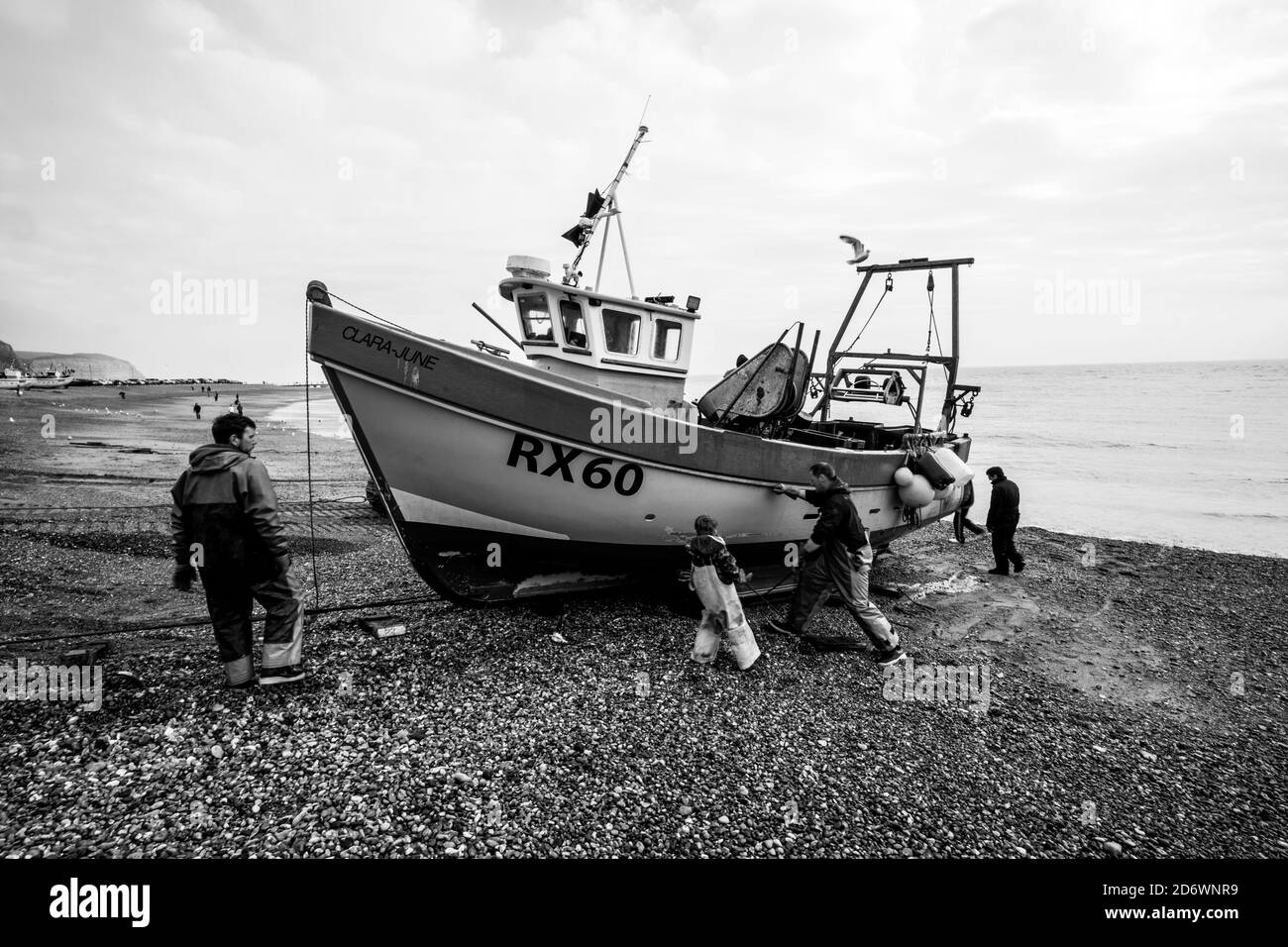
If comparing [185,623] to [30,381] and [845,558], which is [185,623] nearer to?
[845,558]

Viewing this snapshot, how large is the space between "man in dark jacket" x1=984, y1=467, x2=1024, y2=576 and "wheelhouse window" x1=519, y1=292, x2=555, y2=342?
691cm

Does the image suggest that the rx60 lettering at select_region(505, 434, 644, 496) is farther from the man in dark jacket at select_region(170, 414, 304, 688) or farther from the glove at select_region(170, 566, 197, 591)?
the glove at select_region(170, 566, 197, 591)

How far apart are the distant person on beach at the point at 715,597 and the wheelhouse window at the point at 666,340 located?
3.18 metres

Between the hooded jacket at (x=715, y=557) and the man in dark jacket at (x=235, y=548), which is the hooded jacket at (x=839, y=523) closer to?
the hooded jacket at (x=715, y=557)

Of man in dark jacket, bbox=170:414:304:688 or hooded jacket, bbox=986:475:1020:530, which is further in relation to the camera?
hooded jacket, bbox=986:475:1020:530

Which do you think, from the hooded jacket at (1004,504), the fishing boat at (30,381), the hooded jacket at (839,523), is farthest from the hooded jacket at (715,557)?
the fishing boat at (30,381)

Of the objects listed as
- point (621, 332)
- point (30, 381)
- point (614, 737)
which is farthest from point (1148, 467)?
point (30, 381)

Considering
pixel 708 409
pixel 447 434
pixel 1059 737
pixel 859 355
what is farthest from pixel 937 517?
pixel 447 434

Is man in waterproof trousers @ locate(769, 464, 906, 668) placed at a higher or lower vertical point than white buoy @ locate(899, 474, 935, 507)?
lower

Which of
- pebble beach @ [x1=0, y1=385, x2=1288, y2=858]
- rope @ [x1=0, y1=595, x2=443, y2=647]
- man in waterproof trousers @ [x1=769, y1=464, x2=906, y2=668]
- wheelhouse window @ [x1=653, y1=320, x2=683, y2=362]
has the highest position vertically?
wheelhouse window @ [x1=653, y1=320, x2=683, y2=362]

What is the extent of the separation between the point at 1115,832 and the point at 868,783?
1.51 meters

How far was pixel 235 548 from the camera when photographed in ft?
14.4

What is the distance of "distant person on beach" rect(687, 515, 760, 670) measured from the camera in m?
5.60

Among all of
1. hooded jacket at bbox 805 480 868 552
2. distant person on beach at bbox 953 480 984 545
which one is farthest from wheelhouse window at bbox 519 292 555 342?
distant person on beach at bbox 953 480 984 545
